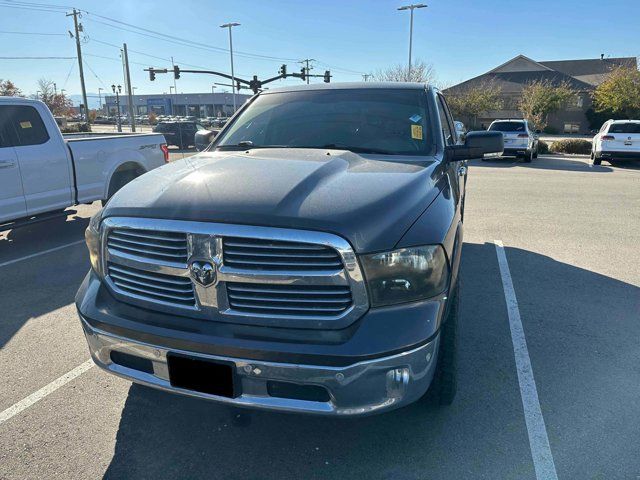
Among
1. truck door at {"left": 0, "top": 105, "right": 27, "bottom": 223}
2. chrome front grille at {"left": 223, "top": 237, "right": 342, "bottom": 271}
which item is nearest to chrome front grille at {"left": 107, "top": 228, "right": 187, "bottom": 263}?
chrome front grille at {"left": 223, "top": 237, "right": 342, "bottom": 271}

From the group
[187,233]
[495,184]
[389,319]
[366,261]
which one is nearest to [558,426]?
[389,319]

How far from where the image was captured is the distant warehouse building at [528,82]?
165 feet

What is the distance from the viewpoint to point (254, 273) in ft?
6.94

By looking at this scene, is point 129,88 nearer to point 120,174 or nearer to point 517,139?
point 517,139

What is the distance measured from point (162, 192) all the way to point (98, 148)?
581 cm

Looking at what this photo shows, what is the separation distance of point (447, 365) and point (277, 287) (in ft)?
3.83

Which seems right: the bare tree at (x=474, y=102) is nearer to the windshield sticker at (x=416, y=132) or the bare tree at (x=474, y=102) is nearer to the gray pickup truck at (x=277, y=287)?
the windshield sticker at (x=416, y=132)

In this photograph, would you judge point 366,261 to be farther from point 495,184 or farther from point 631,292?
point 495,184

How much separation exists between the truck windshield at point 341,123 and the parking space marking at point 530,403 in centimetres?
168

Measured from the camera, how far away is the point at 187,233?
2182 millimetres

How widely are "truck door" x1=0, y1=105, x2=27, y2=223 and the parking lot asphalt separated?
1528mm

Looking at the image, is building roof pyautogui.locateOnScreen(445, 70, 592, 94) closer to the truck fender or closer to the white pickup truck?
the truck fender

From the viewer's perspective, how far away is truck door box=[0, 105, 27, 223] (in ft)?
20.5

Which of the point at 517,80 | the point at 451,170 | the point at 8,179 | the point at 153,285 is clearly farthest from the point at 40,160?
the point at 517,80
